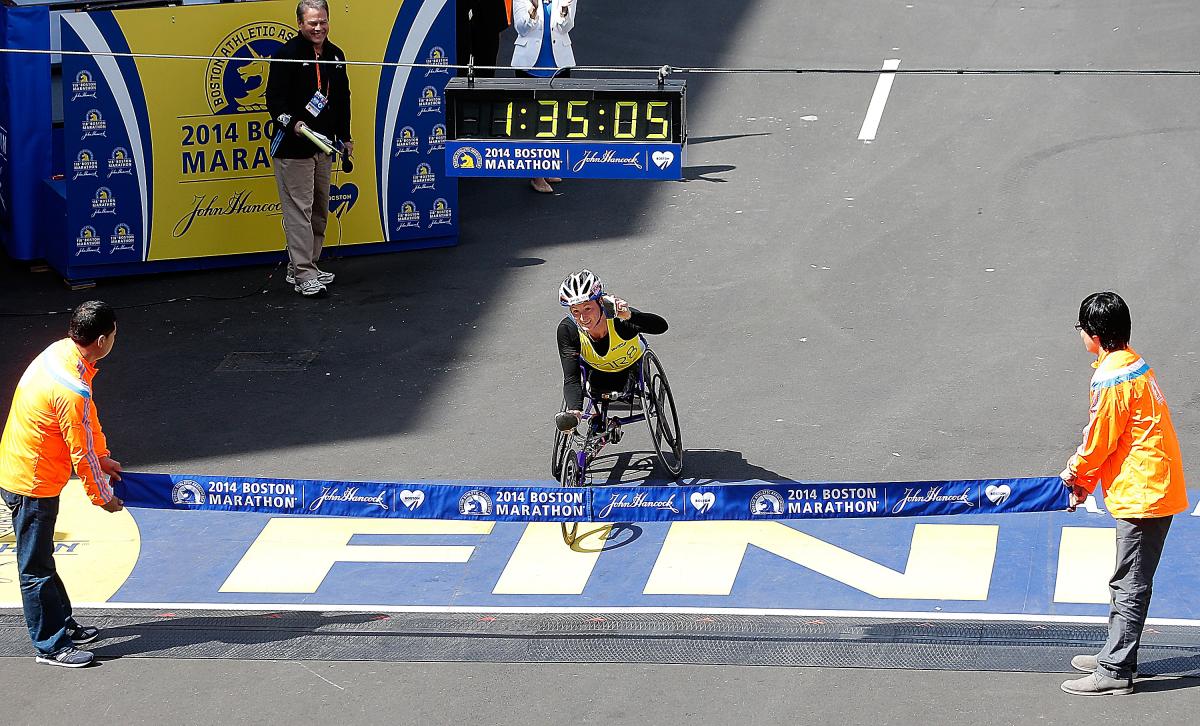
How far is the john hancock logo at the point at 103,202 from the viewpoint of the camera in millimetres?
15812

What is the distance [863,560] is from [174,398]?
647 centimetres

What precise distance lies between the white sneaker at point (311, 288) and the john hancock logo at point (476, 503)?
282 inches

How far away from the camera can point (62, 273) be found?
16.4 meters

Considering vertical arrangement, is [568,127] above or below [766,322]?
above

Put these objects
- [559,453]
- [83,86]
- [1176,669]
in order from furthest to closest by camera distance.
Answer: [83,86], [559,453], [1176,669]

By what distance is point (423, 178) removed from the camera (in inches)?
665

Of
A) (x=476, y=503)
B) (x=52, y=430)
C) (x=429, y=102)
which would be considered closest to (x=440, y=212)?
(x=429, y=102)

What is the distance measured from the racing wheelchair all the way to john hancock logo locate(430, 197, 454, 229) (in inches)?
247

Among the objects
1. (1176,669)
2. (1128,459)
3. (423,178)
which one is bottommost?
(1176,669)

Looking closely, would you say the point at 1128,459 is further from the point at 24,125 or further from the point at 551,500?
the point at 24,125

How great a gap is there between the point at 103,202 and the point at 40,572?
26.0 ft

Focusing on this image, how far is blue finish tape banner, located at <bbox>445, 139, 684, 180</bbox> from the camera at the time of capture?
11859 mm

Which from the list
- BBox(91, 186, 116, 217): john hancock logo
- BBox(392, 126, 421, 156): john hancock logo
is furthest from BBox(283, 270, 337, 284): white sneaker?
BBox(91, 186, 116, 217): john hancock logo

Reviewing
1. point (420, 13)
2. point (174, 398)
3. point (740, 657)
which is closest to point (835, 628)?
point (740, 657)
